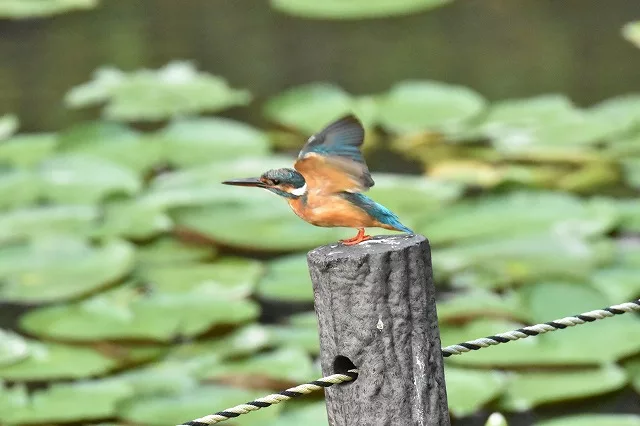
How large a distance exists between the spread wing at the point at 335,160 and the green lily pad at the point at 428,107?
235 cm

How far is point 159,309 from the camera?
7.95ft

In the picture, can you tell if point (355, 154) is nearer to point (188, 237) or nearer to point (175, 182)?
point (188, 237)

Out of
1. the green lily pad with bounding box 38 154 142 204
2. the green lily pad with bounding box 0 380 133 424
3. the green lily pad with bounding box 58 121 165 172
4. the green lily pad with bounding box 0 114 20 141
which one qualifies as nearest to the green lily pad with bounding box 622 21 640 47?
the green lily pad with bounding box 58 121 165 172

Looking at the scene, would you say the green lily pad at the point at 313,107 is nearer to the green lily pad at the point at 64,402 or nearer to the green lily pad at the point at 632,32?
the green lily pad at the point at 632,32

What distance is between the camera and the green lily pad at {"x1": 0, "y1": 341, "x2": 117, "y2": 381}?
2232 millimetres

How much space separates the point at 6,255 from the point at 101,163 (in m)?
0.54

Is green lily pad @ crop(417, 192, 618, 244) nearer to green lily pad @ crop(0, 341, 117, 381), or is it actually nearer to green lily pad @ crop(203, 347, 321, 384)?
green lily pad @ crop(203, 347, 321, 384)

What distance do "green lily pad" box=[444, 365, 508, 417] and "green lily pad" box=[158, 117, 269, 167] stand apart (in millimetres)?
1295

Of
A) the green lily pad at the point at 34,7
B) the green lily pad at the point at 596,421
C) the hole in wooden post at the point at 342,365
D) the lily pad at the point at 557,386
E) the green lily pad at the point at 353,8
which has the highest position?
the green lily pad at the point at 34,7

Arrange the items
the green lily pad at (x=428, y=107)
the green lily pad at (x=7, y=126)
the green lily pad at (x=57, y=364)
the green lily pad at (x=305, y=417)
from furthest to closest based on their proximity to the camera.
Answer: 1. the green lily pad at (x=7, y=126)
2. the green lily pad at (x=428, y=107)
3. the green lily pad at (x=57, y=364)
4. the green lily pad at (x=305, y=417)

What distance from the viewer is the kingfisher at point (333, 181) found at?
114 cm

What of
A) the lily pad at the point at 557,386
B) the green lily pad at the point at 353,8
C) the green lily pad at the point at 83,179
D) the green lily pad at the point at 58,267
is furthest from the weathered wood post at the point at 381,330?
the green lily pad at the point at 353,8

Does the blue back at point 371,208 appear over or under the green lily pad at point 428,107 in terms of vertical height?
under

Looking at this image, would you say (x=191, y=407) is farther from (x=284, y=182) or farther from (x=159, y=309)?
(x=284, y=182)
